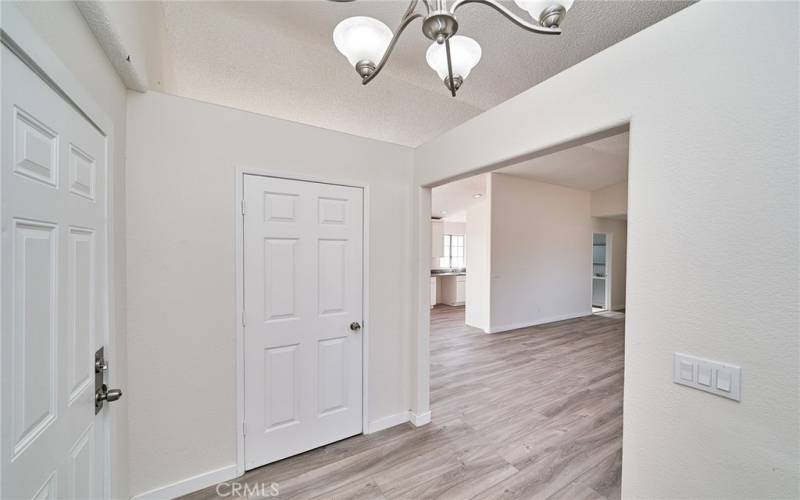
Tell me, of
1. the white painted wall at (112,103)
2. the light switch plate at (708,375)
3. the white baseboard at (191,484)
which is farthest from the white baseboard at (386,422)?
the light switch plate at (708,375)

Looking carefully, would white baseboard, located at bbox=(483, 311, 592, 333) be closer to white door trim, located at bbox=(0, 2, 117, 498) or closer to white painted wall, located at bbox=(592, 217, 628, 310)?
white painted wall, located at bbox=(592, 217, 628, 310)

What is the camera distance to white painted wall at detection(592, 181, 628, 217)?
19.3ft

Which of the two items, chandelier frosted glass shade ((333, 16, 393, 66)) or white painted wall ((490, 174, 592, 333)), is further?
white painted wall ((490, 174, 592, 333))

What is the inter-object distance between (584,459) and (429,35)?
279 cm

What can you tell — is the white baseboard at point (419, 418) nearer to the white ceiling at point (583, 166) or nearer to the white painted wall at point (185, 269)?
the white painted wall at point (185, 269)

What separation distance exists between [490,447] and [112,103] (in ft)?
10.3

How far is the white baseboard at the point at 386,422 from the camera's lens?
231cm

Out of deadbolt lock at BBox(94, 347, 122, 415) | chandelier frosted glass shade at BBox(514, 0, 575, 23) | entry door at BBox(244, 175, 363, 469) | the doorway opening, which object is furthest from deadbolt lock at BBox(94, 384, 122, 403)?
chandelier frosted glass shade at BBox(514, 0, 575, 23)

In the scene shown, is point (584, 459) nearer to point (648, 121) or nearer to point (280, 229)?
point (648, 121)

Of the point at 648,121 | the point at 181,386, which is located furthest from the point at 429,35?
the point at 181,386

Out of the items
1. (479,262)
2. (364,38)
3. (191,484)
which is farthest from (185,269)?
(479,262)

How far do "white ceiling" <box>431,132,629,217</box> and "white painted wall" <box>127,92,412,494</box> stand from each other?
10.1 ft

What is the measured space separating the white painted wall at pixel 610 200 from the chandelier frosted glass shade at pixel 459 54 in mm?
6119

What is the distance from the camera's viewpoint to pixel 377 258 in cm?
235
